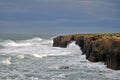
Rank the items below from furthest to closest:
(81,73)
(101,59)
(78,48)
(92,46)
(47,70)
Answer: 1. (78,48)
2. (92,46)
3. (101,59)
4. (47,70)
5. (81,73)

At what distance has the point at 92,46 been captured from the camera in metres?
46.8

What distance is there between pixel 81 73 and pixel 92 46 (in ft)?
43.5

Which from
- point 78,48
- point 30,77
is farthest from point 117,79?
point 78,48

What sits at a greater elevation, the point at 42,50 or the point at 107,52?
the point at 42,50

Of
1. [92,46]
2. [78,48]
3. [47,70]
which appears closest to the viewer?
[47,70]

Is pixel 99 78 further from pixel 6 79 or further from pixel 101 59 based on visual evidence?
pixel 101 59

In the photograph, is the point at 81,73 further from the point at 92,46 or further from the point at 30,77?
the point at 92,46

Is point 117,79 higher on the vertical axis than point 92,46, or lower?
lower

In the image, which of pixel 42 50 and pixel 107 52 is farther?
pixel 42 50

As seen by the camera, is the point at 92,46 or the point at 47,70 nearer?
the point at 47,70

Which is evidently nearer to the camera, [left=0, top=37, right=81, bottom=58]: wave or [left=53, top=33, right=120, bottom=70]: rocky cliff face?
[left=53, top=33, right=120, bottom=70]: rocky cliff face

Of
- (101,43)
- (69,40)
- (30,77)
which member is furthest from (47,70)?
(69,40)

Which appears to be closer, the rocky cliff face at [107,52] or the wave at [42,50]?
the rocky cliff face at [107,52]

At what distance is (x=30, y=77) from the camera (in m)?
31.6
